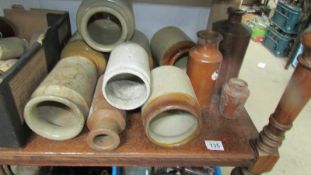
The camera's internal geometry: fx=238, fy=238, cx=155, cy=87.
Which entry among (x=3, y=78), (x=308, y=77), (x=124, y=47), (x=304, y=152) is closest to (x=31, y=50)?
(x=3, y=78)

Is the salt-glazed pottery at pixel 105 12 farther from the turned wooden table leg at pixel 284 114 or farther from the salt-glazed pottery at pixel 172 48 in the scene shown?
the turned wooden table leg at pixel 284 114

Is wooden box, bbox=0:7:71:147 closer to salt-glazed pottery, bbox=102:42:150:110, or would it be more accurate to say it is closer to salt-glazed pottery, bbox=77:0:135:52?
salt-glazed pottery, bbox=77:0:135:52

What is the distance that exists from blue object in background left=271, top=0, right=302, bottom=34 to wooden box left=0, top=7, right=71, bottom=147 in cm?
287

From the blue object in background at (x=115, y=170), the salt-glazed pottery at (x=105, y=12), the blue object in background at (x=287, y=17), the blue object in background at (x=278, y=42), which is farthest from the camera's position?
the blue object in background at (x=278, y=42)

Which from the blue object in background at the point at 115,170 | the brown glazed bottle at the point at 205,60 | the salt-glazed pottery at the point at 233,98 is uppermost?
the brown glazed bottle at the point at 205,60

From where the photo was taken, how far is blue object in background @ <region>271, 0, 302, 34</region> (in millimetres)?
2925

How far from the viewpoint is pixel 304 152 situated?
5.77 feet

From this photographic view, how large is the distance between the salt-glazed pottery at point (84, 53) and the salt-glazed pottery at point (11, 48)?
0.17m

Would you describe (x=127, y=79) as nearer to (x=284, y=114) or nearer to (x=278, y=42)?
(x=284, y=114)

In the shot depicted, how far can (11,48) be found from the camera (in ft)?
3.04

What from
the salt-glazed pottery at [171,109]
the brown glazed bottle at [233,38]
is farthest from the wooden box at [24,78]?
the brown glazed bottle at [233,38]

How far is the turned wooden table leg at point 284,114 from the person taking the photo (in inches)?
24.6

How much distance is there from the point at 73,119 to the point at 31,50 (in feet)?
0.86

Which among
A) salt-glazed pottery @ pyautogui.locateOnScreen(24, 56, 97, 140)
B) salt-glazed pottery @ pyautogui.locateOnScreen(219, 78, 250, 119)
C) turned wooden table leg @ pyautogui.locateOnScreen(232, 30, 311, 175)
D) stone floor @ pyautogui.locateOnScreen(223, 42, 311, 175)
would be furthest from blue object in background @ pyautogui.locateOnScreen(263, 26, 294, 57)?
salt-glazed pottery @ pyautogui.locateOnScreen(24, 56, 97, 140)
